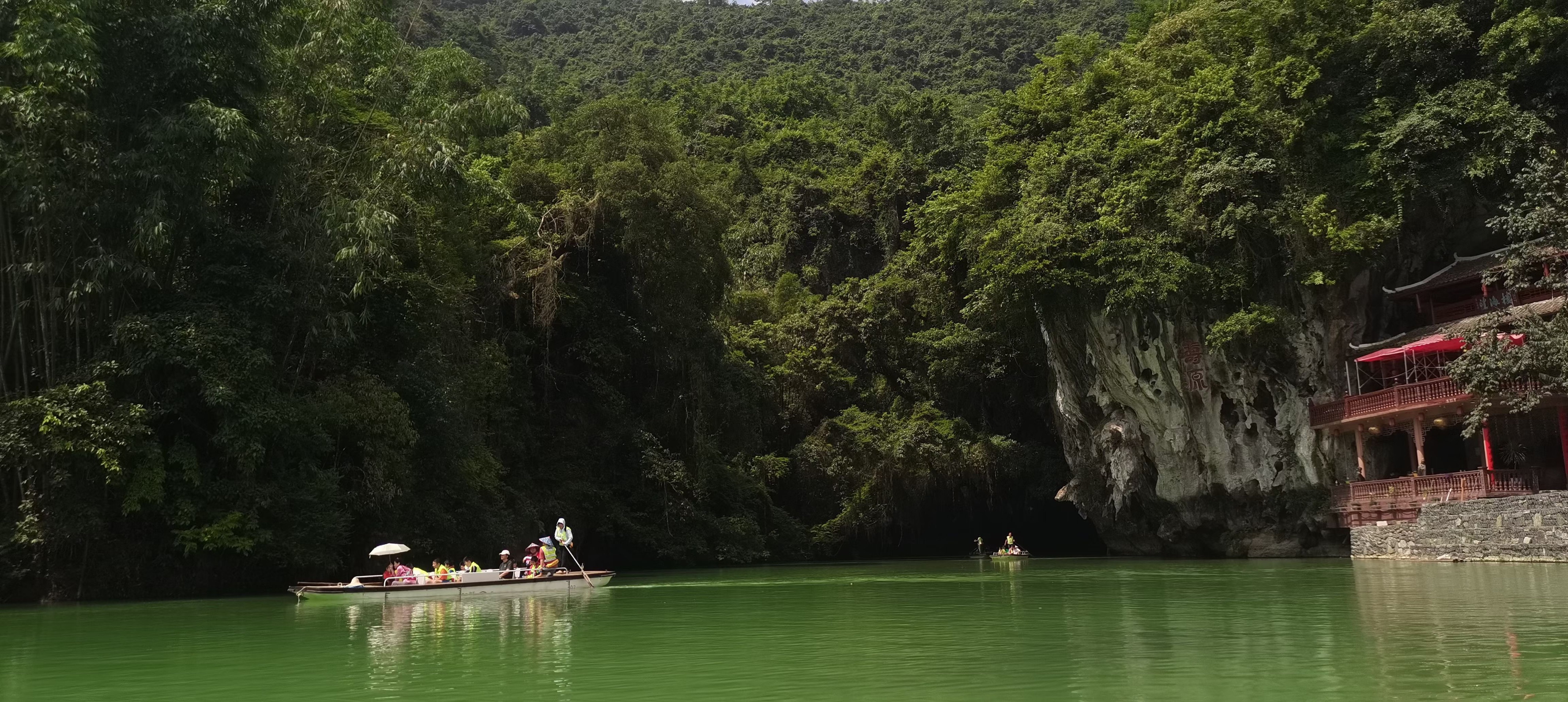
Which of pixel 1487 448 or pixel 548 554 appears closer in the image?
pixel 548 554

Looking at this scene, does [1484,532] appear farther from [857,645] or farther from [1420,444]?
[857,645]

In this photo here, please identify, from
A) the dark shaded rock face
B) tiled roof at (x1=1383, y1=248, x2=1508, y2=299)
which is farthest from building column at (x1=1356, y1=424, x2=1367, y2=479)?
tiled roof at (x1=1383, y1=248, x2=1508, y2=299)

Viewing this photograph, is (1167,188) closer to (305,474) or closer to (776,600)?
(776,600)

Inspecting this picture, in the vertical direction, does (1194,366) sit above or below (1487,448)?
above

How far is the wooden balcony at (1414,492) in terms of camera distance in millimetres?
22094

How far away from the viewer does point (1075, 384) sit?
31422 mm

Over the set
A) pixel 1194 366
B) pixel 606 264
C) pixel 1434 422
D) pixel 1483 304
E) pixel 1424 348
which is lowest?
pixel 1434 422

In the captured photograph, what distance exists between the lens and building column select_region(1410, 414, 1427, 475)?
23.8m

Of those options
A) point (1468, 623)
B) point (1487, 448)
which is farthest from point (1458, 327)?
point (1468, 623)

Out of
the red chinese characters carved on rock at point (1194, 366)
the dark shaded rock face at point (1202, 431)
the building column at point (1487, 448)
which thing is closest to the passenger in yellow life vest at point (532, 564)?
the dark shaded rock face at point (1202, 431)

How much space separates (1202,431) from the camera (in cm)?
2889

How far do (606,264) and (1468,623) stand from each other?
81.1ft

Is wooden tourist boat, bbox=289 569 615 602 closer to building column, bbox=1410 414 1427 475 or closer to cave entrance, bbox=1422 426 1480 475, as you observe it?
building column, bbox=1410 414 1427 475

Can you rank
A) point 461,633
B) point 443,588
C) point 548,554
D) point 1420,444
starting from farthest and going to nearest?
point 1420,444 → point 548,554 → point 443,588 → point 461,633
